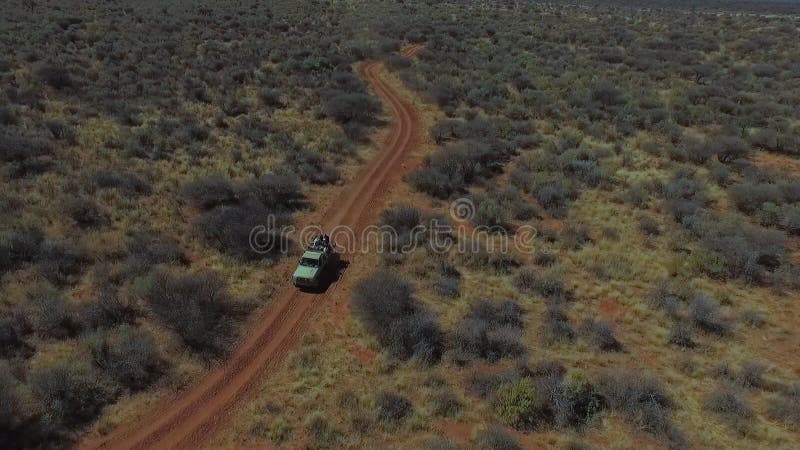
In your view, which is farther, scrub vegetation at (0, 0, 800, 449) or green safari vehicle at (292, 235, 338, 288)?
green safari vehicle at (292, 235, 338, 288)

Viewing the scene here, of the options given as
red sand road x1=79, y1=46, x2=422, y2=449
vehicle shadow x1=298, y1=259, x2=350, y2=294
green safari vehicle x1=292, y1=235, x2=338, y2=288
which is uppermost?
green safari vehicle x1=292, y1=235, x2=338, y2=288

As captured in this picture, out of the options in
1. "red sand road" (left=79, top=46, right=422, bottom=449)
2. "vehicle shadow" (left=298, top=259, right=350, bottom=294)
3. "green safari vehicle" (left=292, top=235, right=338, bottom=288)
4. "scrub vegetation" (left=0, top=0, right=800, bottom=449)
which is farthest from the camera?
"vehicle shadow" (left=298, top=259, right=350, bottom=294)

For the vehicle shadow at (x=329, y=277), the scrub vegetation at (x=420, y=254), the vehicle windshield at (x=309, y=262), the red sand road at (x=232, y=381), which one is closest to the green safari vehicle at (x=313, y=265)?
the vehicle windshield at (x=309, y=262)

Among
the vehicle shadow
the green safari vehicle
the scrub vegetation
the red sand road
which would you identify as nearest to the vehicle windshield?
the green safari vehicle

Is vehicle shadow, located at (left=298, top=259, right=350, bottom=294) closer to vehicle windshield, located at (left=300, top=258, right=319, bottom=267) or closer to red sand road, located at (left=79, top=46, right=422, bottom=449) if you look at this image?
red sand road, located at (left=79, top=46, right=422, bottom=449)

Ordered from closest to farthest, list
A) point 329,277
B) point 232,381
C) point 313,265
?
point 232,381
point 313,265
point 329,277

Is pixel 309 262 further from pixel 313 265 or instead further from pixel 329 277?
pixel 329 277

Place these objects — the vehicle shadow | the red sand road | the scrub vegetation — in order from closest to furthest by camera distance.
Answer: the red sand road → the scrub vegetation → the vehicle shadow

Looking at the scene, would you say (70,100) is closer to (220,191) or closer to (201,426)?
(220,191)

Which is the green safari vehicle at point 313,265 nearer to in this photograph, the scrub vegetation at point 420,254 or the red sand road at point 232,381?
the red sand road at point 232,381

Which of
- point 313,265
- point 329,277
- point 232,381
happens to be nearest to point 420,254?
point 329,277
